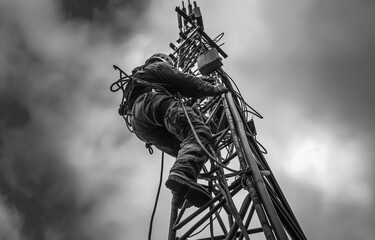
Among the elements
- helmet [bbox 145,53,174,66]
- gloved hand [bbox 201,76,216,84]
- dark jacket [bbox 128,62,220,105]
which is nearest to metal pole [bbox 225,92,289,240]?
dark jacket [bbox 128,62,220,105]

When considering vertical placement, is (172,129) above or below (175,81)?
below

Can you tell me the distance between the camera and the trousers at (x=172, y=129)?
11.4ft

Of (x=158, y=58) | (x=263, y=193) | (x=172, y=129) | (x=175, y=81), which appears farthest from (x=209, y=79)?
(x=263, y=193)

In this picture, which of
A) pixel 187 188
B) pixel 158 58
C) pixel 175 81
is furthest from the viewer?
pixel 158 58

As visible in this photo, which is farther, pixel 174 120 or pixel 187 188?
pixel 174 120

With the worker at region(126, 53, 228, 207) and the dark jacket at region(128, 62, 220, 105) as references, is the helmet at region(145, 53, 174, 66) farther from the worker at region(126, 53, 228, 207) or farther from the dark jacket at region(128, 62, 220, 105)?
the dark jacket at region(128, 62, 220, 105)

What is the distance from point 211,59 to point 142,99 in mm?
1475

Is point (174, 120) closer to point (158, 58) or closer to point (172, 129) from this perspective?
point (172, 129)

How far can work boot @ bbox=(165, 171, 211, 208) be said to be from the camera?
3235 mm

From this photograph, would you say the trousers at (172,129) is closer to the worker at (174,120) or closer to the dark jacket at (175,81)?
the worker at (174,120)

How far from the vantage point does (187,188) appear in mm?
3338

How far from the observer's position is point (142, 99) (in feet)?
15.1

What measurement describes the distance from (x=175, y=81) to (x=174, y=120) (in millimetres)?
674

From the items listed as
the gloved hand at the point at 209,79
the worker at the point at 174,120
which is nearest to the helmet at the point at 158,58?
the worker at the point at 174,120
